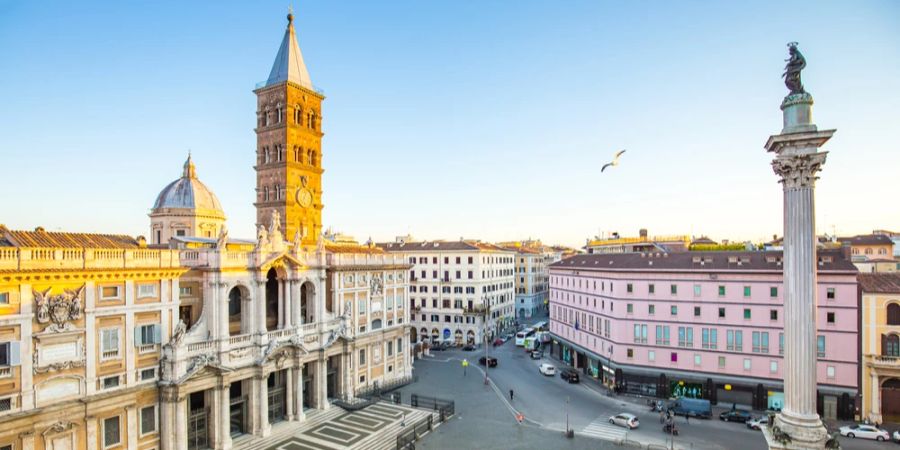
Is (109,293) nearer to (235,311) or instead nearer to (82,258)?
(82,258)

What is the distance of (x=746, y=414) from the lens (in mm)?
42656

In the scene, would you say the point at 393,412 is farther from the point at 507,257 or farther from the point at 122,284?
the point at 507,257

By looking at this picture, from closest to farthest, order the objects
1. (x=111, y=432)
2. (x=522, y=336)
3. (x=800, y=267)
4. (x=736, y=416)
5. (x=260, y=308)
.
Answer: (x=800, y=267), (x=111, y=432), (x=260, y=308), (x=736, y=416), (x=522, y=336)

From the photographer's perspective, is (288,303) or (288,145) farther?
(288,145)

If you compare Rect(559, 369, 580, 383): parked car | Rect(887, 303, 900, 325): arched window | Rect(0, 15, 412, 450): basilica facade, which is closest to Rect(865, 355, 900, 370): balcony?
Rect(887, 303, 900, 325): arched window

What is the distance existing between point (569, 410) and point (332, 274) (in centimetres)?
2706

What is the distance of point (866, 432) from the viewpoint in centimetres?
3784

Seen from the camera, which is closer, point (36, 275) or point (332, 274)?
point (36, 275)

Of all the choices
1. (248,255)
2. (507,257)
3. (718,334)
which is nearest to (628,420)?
(718,334)

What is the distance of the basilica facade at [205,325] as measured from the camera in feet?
89.6

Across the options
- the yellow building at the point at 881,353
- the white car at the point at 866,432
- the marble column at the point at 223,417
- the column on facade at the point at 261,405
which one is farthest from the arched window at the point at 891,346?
the marble column at the point at 223,417

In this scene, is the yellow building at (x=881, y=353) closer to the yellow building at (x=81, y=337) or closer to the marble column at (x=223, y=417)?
the marble column at (x=223, y=417)

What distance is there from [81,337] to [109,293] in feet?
9.83

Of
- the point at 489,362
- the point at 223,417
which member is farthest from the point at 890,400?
the point at 223,417
